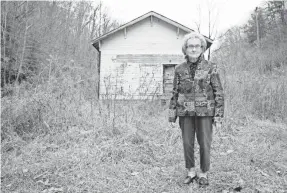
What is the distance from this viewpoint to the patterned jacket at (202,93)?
317 centimetres

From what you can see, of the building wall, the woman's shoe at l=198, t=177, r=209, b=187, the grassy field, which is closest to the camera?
the woman's shoe at l=198, t=177, r=209, b=187

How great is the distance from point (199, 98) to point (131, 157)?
1.96 m

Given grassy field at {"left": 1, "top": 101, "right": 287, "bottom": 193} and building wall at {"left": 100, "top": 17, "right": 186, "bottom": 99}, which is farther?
building wall at {"left": 100, "top": 17, "right": 186, "bottom": 99}

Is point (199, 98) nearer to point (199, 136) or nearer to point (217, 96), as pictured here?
point (217, 96)

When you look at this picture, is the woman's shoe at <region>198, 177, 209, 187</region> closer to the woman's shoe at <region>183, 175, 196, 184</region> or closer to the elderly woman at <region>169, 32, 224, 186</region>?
the elderly woman at <region>169, 32, 224, 186</region>

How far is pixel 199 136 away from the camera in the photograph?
325cm

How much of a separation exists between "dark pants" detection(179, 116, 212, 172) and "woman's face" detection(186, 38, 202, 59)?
81 cm

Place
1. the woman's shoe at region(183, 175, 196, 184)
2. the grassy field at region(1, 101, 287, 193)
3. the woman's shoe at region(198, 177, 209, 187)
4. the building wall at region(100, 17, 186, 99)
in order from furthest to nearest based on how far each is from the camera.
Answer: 1. the building wall at region(100, 17, 186, 99)
2. the grassy field at region(1, 101, 287, 193)
3. the woman's shoe at region(183, 175, 196, 184)
4. the woman's shoe at region(198, 177, 209, 187)

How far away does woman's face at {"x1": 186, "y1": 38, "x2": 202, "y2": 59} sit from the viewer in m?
3.21

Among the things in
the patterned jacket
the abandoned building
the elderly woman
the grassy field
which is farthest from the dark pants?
the abandoned building

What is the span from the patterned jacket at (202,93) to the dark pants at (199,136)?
0.36 ft

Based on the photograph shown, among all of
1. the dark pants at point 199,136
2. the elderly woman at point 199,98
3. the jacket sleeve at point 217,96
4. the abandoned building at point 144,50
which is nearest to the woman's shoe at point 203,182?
the elderly woman at point 199,98

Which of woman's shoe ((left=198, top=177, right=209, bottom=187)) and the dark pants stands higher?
the dark pants

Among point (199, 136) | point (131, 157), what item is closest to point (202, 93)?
point (199, 136)
